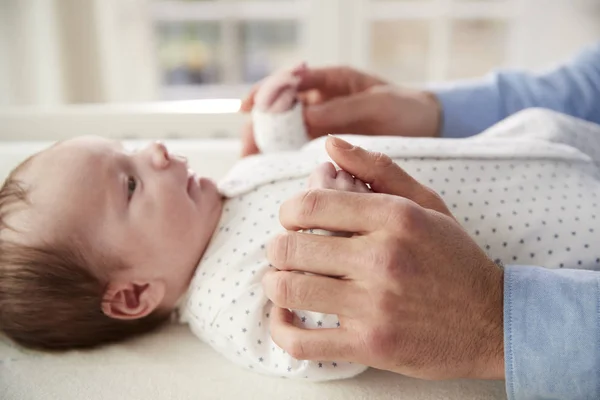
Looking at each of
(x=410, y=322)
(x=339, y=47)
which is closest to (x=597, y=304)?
(x=410, y=322)

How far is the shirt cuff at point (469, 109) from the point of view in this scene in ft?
3.44

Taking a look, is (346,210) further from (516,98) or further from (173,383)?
(516,98)

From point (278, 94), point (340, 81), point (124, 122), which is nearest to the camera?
point (278, 94)

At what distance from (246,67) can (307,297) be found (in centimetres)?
210

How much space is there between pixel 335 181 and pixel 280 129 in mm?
395

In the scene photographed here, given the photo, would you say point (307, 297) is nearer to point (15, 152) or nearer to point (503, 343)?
point (503, 343)

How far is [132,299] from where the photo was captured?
2.38 ft

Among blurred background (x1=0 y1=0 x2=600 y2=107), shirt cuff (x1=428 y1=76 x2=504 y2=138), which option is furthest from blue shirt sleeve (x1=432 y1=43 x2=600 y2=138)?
blurred background (x1=0 y1=0 x2=600 y2=107)

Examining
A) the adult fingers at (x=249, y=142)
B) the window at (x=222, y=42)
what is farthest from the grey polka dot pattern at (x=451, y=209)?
the window at (x=222, y=42)

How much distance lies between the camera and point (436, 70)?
2.44 m

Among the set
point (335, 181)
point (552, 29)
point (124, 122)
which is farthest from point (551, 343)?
point (552, 29)

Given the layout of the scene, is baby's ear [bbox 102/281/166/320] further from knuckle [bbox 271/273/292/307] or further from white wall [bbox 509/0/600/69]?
white wall [bbox 509/0/600/69]

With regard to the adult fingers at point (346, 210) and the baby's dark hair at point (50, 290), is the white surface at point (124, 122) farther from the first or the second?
the adult fingers at point (346, 210)

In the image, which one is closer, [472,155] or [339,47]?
[472,155]
